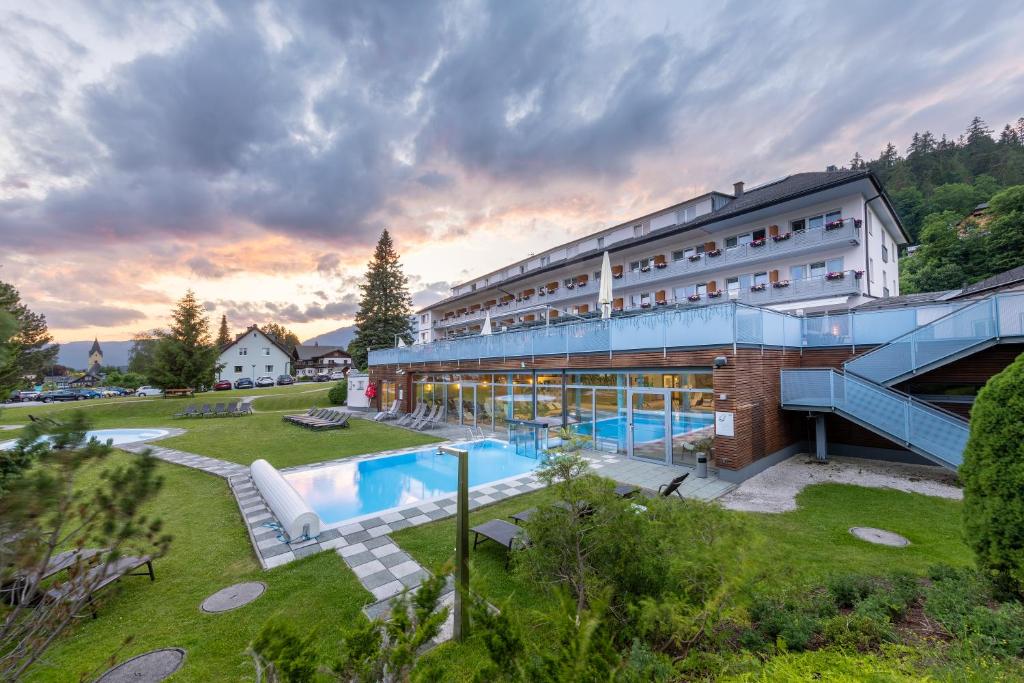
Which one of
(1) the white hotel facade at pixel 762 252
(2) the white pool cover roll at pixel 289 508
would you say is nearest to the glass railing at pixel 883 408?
(1) the white hotel facade at pixel 762 252

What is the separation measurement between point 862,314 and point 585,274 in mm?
20678

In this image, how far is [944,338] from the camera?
33.7ft

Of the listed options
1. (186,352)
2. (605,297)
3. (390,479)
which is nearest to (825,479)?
(605,297)

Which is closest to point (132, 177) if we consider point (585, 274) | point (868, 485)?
point (868, 485)

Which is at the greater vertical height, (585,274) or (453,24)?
(453,24)

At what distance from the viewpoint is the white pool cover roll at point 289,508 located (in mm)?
7129

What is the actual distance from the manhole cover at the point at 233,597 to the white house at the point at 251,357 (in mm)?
61877

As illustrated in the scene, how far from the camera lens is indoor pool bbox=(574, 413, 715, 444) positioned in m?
11.5

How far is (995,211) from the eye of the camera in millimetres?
32844

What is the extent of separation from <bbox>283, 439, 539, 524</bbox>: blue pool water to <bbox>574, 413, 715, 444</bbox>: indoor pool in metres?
2.85

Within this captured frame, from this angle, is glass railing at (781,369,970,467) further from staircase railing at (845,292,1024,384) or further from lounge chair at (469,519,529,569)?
lounge chair at (469,519,529,569)

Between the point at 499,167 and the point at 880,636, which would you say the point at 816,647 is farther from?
the point at 499,167

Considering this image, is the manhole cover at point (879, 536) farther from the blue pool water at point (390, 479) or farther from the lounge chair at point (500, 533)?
the blue pool water at point (390, 479)

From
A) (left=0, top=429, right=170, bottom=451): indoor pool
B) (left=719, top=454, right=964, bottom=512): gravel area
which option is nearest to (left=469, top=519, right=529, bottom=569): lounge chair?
(left=719, top=454, right=964, bottom=512): gravel area
